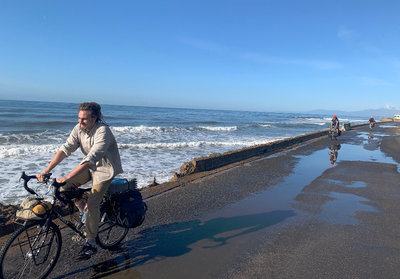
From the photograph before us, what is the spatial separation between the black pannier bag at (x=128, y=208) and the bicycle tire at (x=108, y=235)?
17cm

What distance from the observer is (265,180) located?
724cm

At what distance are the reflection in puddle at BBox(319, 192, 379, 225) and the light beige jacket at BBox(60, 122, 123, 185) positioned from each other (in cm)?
384

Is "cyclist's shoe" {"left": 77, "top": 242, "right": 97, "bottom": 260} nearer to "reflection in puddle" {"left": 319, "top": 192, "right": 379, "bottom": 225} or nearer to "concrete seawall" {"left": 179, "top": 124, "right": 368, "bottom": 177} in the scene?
"reflection in puddle" {"left": 319, "top": 192, "right": 379, "bottom": 225}

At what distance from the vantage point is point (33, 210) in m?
2.66

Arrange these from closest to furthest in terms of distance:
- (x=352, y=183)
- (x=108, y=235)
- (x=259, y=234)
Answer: (x=108, y=235), (x=259, y=234), (x=352, y=183)

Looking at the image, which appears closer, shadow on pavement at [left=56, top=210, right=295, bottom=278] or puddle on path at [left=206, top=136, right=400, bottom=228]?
shadow on pavement at [left=56, top=210, right=295, bottom=278]

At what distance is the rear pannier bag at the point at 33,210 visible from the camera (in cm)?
265

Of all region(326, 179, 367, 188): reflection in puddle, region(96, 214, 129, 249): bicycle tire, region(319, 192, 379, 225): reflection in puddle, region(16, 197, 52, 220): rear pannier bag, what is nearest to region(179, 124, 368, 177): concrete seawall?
region(326, 179, 367, 188): reflection in puddle

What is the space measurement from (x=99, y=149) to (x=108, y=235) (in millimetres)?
1338

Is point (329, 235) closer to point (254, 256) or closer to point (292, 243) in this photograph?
point (292, 243)

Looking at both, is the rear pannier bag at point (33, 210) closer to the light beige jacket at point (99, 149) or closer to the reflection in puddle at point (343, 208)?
the light beige jacket at point (99, 149)

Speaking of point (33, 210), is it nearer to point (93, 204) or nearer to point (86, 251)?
point (93, 204)

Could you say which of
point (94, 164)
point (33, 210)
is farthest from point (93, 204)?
point (33, 210)

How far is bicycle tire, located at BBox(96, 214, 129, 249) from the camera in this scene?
3.41 meters
